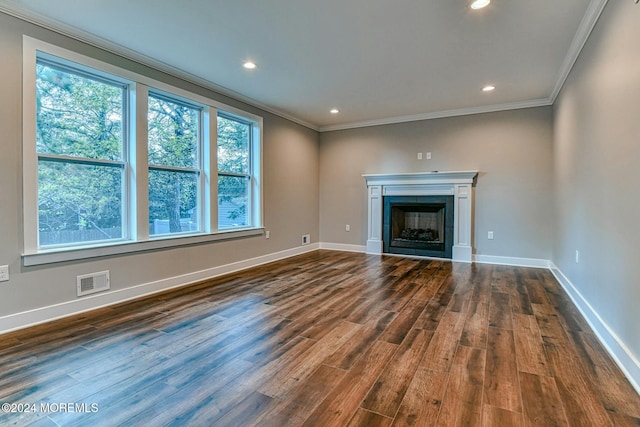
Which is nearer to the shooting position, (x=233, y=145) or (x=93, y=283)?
(x=93, y=283)

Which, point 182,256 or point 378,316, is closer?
point 378,316

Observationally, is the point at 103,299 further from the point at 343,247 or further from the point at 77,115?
the point at 343,247

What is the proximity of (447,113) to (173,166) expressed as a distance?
4448 mm

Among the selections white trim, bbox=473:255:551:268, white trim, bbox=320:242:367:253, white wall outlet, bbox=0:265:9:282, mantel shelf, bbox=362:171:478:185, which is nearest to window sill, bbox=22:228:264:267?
white wall outlet, bbox=0:265:9:282

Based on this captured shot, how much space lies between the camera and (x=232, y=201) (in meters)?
4.75

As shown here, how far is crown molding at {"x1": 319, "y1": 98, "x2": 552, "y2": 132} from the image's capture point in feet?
16.0

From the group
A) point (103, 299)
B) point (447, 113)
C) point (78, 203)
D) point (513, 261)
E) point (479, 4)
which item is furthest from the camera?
point (447, 113)

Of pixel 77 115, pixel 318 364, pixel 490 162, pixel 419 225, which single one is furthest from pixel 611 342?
pixel 77 115

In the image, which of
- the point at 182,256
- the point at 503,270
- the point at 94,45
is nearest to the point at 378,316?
the point at 182,256

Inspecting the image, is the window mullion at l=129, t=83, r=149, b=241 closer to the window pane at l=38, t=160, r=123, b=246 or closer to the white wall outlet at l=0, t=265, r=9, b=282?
the window pane at l=38, t=160, r=123, b=246

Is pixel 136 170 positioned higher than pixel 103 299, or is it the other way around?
pixel 136 170

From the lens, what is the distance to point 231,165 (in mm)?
4703

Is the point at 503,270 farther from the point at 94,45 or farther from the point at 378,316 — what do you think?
the point at 94,45

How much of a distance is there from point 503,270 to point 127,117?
17.3 ft
